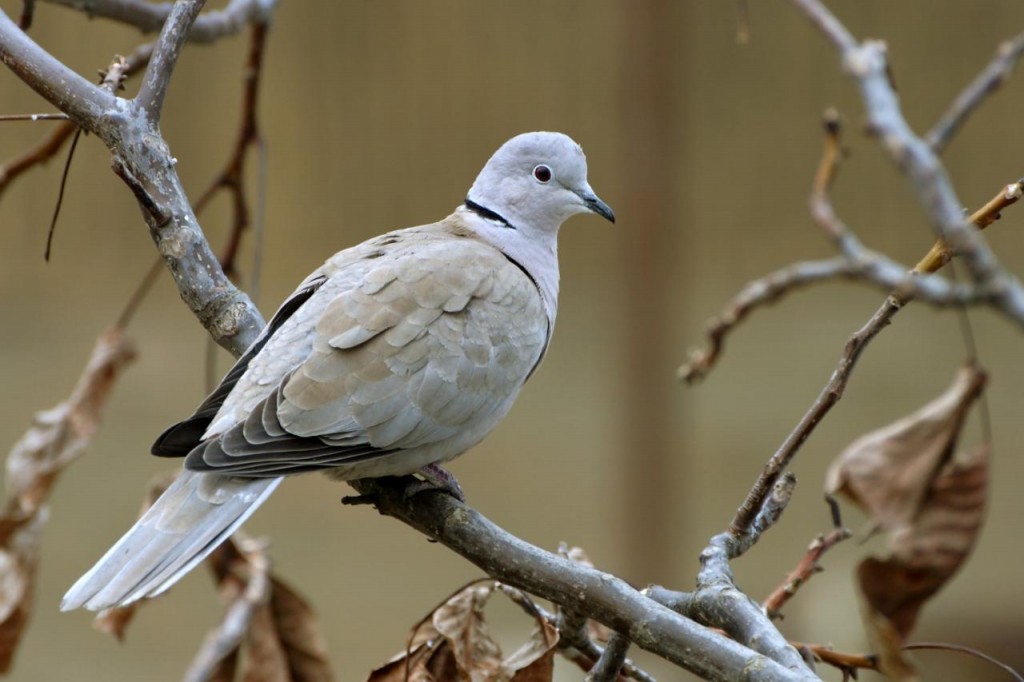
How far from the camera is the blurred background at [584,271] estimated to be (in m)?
3.84

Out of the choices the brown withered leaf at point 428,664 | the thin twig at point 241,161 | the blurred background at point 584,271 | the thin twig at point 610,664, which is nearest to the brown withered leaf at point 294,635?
the brown withered leaf at point 428,664

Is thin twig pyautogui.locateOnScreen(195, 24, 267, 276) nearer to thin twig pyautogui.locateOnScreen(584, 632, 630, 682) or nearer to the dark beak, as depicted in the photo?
the dark beak

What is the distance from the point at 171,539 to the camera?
1668 mm

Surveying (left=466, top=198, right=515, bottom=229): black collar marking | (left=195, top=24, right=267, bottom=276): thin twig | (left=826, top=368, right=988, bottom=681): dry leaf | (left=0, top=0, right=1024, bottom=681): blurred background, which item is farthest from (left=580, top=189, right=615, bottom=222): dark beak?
(left=0, top=0, right=1024, bottom=681): blurred background

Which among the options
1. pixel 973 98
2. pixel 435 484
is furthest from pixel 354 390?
pixel 973 98

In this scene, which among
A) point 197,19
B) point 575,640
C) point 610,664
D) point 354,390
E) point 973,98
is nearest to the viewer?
point 973,98

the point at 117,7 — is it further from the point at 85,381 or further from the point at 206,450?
the point at 206,450

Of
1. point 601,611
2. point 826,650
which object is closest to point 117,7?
point 601,611

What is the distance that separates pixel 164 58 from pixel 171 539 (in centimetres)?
65

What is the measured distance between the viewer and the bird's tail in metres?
1.56

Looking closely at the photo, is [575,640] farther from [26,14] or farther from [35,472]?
[26,14]

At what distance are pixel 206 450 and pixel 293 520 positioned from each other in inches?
103

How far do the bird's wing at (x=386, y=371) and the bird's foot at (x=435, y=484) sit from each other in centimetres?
2

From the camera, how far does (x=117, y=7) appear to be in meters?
2.28
